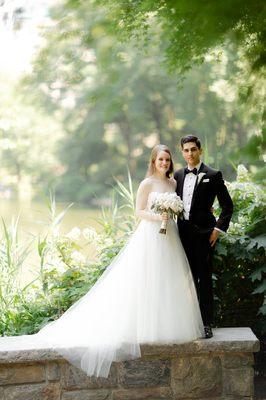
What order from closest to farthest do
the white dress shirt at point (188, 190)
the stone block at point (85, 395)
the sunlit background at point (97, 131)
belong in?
the stone block at point (85, 395) → the white dress shirt at point (188, 190) → the sunlit background at point (97, 131)

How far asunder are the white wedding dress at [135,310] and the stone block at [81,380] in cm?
7

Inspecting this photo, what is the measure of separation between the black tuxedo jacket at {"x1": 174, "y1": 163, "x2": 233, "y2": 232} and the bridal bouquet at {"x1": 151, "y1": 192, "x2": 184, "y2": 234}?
0.14 meters

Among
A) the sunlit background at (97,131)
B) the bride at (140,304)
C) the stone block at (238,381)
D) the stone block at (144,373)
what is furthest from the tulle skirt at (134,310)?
the sunlit background at (97,131)

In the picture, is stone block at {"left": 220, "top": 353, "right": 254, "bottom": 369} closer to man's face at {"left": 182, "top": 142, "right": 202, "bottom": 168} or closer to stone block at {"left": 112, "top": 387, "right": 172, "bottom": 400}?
stone block at {"left": 112, "top": 387, "right": 172, "bottom": 400}

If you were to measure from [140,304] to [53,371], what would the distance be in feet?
2.29

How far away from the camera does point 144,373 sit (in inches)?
143

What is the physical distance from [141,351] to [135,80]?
67.9ft

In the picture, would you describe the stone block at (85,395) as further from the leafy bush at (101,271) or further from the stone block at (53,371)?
the leafy bush at (101,271)

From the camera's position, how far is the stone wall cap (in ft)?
11.4

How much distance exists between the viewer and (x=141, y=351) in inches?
140

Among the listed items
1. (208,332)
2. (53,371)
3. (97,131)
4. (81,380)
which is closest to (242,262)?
(208,332)

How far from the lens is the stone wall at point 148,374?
3.54 m

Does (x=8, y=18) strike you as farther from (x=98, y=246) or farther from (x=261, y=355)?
(x=261, y=355)

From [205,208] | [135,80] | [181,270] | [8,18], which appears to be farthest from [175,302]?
[135,80]
